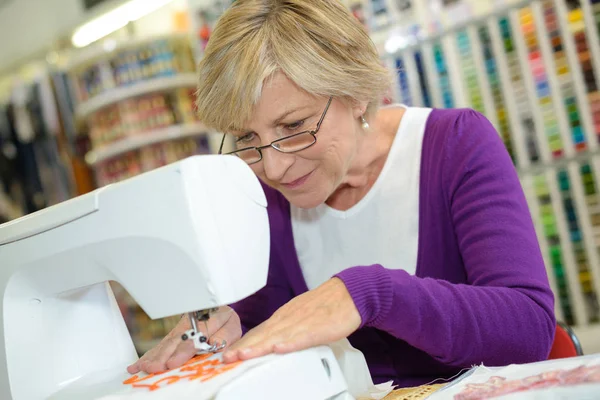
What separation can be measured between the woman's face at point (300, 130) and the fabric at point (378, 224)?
4.3 inches

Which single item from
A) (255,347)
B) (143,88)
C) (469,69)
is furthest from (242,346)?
(143,88)

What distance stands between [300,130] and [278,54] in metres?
0.15

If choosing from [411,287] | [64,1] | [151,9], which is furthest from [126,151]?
[411,287]

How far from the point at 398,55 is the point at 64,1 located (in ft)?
10.2

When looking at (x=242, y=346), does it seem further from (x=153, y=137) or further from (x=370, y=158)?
(x=153, y=137)

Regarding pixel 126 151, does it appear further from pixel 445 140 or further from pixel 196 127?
pixel 445 140

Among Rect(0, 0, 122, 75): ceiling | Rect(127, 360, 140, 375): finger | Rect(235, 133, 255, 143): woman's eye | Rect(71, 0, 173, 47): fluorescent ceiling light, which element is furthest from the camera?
Rect(0, 0, 122, 75): ceiling

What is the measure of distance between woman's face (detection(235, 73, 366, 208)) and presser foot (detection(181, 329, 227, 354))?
0.37 m

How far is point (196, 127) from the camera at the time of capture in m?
4.07

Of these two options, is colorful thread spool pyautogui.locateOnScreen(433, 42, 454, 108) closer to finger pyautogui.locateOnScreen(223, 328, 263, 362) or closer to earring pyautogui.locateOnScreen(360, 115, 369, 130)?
earring pyautogui.locateOnScreen(360, 115, 369, 130)

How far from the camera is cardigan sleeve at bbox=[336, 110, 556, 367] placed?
969 mm

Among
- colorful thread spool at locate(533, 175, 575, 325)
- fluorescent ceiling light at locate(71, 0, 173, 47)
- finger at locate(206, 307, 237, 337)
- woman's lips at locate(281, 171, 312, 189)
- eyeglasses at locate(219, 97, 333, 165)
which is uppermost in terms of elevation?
fluorescent ceiling light at locate(71, 0, 173, 47)

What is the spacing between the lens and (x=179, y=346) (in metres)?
1.10

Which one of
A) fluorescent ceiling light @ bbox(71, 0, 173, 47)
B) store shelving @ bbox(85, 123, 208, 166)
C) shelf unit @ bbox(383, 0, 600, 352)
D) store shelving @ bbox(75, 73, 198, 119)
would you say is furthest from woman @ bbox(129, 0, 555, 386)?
fluorescent ceiling light @ bbox(71, 0, 173, 47)
